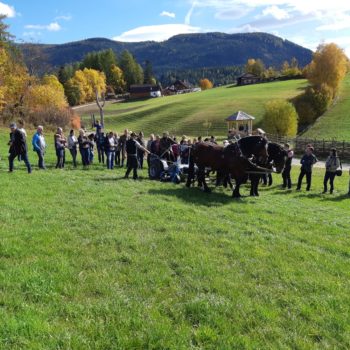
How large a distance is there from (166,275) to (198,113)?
264ft

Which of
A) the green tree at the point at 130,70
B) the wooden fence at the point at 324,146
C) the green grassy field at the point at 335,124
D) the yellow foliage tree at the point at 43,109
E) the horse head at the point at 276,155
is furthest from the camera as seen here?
the green tree at the point at 130,70

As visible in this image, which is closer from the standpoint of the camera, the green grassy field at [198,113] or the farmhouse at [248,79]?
the green grassy field at [198,113]

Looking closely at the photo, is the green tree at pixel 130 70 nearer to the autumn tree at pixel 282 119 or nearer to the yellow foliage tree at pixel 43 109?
the autumn tree at pixel 282 119

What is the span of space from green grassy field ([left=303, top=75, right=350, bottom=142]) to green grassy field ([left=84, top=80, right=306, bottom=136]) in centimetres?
1090

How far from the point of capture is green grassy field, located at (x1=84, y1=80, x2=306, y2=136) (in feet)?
253

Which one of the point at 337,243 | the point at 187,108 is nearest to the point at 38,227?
the point at 337,243

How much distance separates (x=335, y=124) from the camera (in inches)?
2581

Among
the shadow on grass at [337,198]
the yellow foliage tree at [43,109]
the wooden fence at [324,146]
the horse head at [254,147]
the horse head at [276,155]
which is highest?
the yellow foliage tree at [43,109]

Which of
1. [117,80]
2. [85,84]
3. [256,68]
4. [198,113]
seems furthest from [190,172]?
[256,68]

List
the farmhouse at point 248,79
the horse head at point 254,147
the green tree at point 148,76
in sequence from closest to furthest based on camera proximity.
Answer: the horse head at point 254,147
the farmhouse at point 248,79
the green tree at point 148,76

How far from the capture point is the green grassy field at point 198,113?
77062mm

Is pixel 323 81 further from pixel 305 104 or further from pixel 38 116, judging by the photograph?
pixel 38 116

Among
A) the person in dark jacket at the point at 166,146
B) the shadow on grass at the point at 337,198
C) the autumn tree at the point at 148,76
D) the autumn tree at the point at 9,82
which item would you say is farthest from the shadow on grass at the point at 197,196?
the autumn tree at the point at 148,76

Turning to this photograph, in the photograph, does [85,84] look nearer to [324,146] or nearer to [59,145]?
[324,146]
